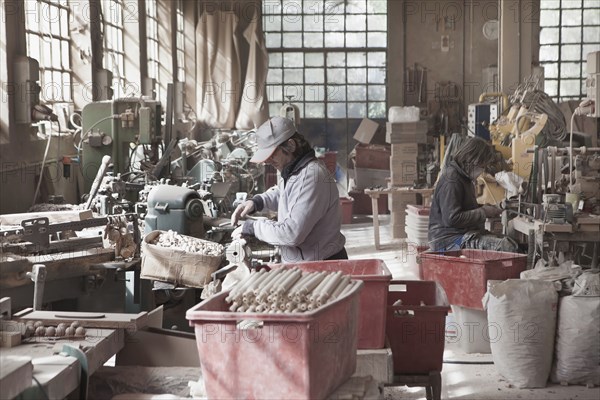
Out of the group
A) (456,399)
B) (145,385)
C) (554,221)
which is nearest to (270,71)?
(554,221)

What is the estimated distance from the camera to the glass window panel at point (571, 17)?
15008 millimetres

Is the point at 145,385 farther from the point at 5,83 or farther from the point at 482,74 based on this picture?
the point at 482,74

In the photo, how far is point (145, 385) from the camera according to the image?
2.97m

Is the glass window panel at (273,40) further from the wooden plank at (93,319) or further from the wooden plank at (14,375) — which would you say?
the wooden plank at (14,375)

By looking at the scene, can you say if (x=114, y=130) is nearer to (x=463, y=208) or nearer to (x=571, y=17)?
(x=463, y=208)

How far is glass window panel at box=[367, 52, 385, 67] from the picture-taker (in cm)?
1523

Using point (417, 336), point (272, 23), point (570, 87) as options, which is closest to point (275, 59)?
point (272, 23)

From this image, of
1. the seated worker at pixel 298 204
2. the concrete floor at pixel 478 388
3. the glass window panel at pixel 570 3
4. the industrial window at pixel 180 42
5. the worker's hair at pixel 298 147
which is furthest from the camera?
the glass window panel at pixel 570 3

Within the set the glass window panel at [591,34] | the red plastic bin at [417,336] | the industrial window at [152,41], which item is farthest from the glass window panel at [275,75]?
the red plastic bin at [417,336]

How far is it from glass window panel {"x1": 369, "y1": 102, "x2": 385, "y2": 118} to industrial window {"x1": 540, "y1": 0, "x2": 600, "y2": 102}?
2846 mm

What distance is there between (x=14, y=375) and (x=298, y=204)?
1.80 meters

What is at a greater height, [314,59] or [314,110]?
[314,59]

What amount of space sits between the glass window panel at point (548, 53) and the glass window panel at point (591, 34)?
1.74 ft

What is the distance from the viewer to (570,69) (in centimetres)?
1516
